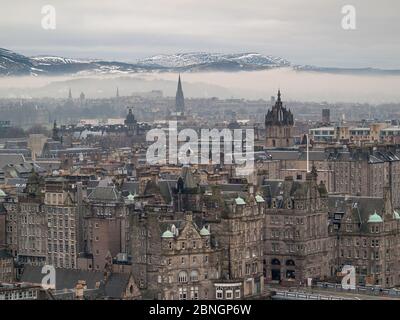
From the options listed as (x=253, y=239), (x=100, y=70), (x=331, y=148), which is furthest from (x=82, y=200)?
(x=100, y=70)

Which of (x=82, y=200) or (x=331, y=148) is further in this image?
(x=331, y=148)

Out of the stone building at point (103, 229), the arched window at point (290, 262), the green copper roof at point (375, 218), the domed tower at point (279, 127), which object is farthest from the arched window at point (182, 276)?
the domed tower at point (279, 127)

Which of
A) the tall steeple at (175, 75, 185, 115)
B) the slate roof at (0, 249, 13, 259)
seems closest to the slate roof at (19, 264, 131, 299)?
the slate roof at (0, 249, 13, 259)

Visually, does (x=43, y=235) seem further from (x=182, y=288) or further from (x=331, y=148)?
(x=331, y=148)

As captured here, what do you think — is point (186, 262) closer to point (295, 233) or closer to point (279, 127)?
point (295, 233)
